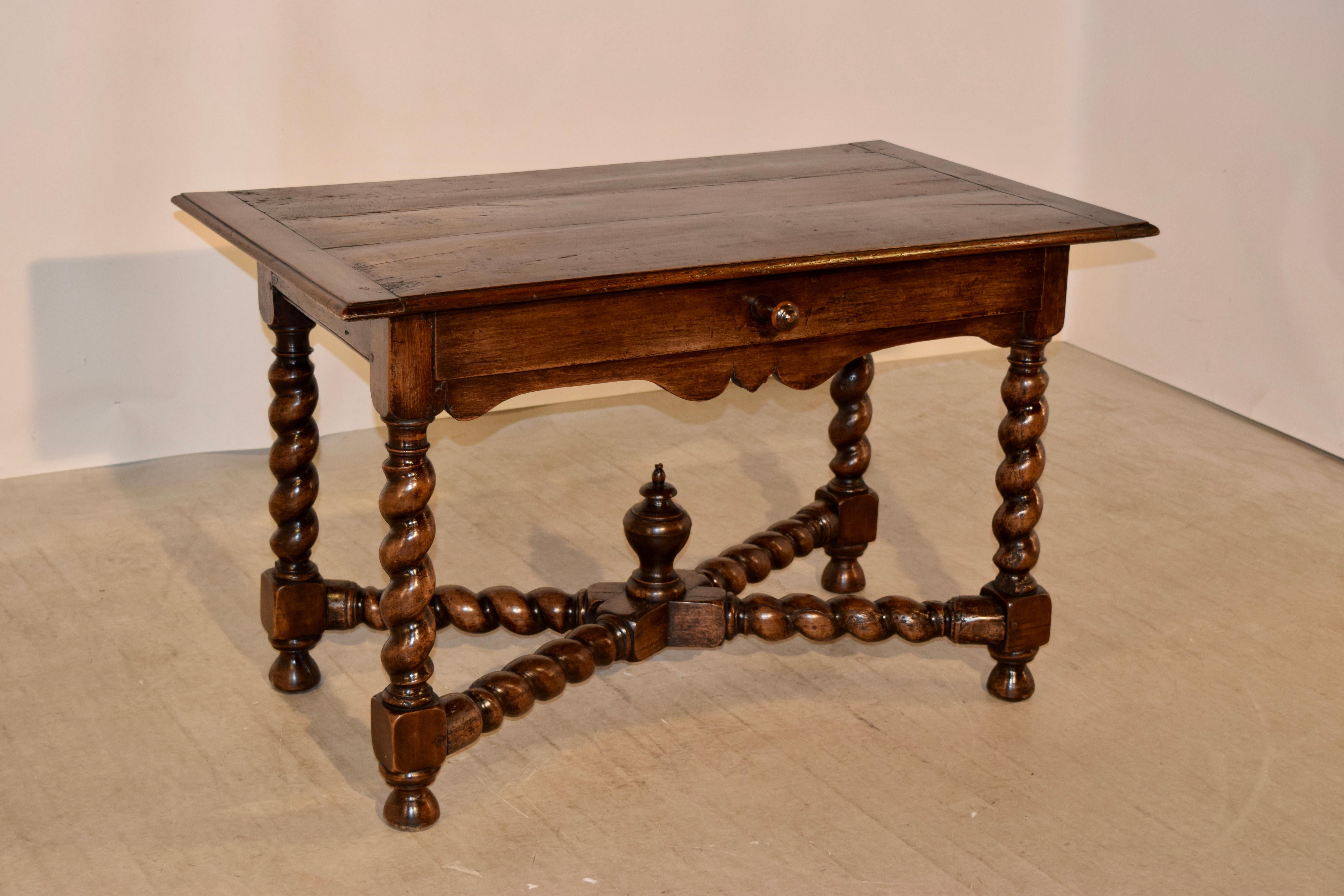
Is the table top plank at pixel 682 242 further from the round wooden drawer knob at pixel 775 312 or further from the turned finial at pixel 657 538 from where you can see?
the turned finial at pixel 657 538

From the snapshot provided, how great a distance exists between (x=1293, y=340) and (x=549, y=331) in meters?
2.90

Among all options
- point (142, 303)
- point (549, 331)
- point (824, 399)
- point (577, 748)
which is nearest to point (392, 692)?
point (577, 748)

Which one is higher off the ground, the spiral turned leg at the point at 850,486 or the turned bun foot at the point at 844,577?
the spiral turned leg at the point at 850,486

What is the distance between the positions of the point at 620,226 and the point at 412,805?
99cm

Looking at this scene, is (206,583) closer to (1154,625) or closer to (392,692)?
(392,692)

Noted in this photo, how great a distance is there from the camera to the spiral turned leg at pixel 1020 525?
2.63m

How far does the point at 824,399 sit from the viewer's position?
14.7 ft

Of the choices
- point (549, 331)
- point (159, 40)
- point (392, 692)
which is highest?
point (159, 40)

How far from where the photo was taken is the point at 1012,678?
112 inches

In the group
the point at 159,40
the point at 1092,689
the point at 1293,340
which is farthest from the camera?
the point at 1293,340

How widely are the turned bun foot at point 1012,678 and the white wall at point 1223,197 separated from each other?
184cm

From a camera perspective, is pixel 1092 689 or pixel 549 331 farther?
pixel 1092 689

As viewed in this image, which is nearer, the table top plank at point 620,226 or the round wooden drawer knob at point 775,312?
the table top plank at point 620,226

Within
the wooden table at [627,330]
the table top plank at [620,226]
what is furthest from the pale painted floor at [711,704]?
the table top plank at [620,226]
